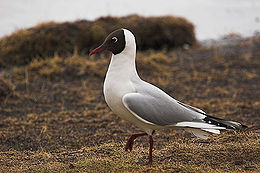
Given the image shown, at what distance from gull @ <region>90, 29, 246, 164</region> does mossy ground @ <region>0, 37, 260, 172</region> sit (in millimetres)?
432

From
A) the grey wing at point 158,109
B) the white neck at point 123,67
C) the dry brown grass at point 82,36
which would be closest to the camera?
the grey wing at point 158,109

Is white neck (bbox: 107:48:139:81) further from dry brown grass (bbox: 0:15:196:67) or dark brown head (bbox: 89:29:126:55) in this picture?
dry brown grass (bbox: 0:15:196:67)

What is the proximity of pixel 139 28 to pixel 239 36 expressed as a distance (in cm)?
377

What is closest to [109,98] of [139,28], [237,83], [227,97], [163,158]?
[163,158]

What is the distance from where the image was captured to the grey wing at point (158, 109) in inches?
134

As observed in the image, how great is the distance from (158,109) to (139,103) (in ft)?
0.65

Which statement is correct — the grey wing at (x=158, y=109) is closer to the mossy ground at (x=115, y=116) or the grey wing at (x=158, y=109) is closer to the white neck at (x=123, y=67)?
the white neck at (x=123, y=67)

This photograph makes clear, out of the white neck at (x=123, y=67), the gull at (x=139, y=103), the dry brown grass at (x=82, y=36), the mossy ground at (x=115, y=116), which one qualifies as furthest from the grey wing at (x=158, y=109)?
the dry brown grass at (x=82, y=36)

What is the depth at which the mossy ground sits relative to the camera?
3977mm

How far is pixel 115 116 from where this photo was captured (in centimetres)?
652

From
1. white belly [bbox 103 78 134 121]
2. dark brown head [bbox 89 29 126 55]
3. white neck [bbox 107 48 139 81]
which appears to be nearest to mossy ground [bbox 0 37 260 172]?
white belly [bbox 103 78 134 121]

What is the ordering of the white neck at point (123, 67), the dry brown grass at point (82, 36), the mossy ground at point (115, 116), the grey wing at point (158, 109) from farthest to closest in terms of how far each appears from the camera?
1. the dry brown grass at point (82, 36)
2. the mossy ground at point (115, 116)
3. the white neck at point (123, 67)
4. the grey wing at point (158, 109)

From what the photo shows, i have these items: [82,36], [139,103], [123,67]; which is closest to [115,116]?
[123,67]

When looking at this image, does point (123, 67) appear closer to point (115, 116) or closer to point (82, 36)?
point (115, 116)
